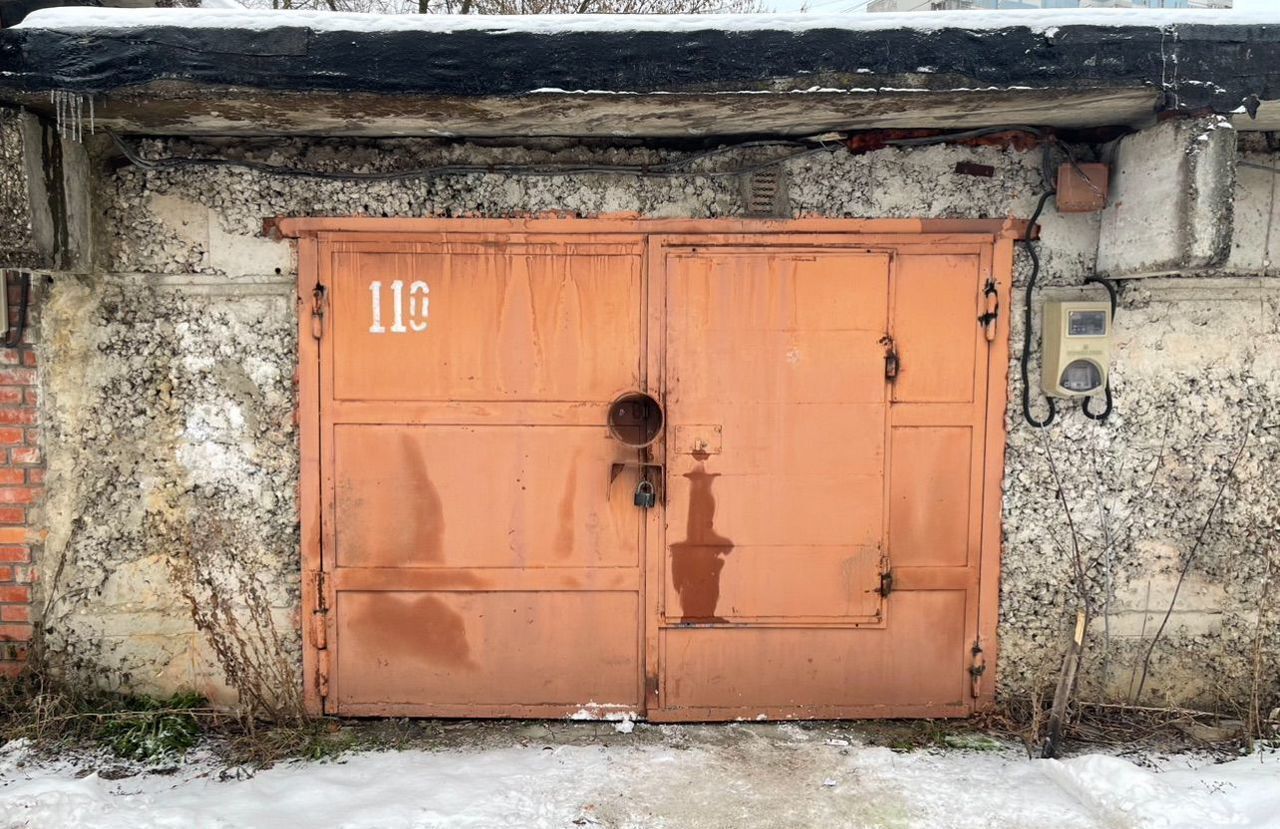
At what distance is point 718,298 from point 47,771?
318cm

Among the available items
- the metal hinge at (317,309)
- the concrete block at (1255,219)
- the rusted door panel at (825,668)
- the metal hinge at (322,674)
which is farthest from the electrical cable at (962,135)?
the metal hinge at (322,674)

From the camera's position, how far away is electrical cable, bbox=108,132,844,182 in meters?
3.26

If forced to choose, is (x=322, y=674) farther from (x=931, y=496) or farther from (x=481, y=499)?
(x=931, y=496)

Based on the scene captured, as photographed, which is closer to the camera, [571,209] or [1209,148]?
[1209,148]

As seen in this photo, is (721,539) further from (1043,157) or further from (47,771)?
(47,771)

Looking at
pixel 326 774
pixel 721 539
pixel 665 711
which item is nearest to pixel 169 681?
pixel 326 774

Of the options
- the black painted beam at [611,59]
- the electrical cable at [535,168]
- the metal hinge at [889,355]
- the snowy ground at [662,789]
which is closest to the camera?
the black painted beam at [611,59]

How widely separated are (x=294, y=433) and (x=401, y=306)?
698 mm

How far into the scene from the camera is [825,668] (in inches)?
136

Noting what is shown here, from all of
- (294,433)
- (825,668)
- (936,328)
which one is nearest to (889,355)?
(936,328)

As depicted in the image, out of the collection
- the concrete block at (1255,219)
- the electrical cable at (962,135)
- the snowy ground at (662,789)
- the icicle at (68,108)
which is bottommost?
the snowy ground at (662,789)

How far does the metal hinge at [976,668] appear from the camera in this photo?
3.44 meters

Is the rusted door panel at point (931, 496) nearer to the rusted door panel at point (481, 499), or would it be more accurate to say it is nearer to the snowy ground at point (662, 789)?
the snowy ground at point (662, 789)

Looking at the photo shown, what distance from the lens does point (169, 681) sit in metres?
3.43
